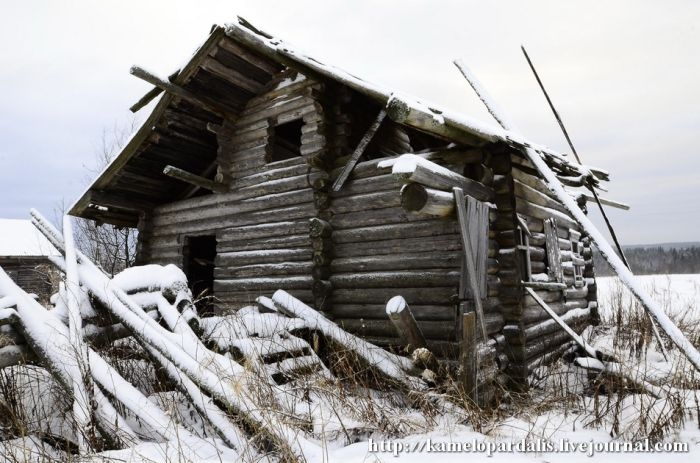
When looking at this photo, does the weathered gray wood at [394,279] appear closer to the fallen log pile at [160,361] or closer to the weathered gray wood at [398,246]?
the weathered gray wood at [398,246]

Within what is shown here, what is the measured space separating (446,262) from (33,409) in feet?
15.8

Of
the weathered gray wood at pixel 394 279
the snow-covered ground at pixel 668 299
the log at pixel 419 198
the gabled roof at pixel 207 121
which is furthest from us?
the snow-covered ground at pixel 668 299

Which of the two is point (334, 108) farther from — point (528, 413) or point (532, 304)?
point (528, 413)

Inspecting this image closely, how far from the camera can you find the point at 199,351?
12.9 feet

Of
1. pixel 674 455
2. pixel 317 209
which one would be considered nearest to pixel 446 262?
pixel 317 209

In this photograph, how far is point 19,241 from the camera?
24359 millimetres

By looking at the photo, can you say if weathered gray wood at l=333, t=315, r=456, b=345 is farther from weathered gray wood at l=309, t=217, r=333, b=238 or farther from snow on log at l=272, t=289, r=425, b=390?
weathered gray wood at l=309, t=217, r=333, b=238

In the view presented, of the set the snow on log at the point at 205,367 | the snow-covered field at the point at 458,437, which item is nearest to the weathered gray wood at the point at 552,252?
the snow-covered field at the point at 458,437

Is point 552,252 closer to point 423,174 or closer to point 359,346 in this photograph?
point 359,346

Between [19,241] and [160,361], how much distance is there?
89.6 feet

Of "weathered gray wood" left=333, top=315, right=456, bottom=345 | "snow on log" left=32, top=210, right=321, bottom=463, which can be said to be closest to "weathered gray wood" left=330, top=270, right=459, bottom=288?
"weathered gray wood" left=333, top=315, right=456, bottom=345

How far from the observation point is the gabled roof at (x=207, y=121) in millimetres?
5457

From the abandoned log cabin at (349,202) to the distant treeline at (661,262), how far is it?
80692 millimetres

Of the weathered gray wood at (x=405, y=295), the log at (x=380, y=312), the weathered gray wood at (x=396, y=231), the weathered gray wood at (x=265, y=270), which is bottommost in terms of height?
the log at (x=380, y=312)
